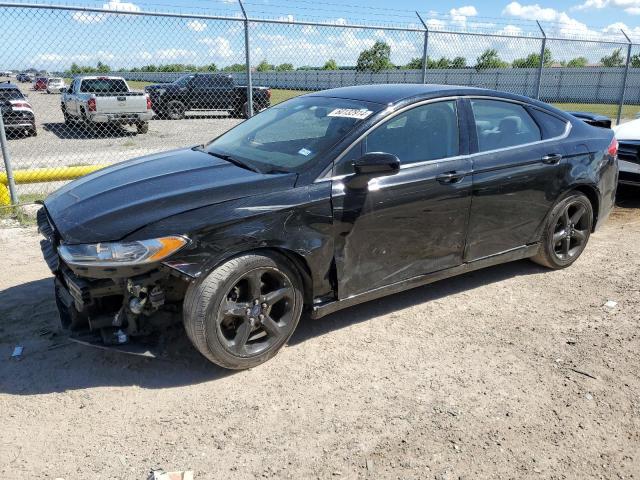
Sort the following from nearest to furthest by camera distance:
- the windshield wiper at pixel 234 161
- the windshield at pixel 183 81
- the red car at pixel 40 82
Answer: the windshield wiper at pixel 234 161
the red car at pixel 40 82
the windshield at pixel 183 81

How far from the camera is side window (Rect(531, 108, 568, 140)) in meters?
4.60

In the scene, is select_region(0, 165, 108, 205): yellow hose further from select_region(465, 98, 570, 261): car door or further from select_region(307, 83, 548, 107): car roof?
select_region(465, 98, 570, 261): car door

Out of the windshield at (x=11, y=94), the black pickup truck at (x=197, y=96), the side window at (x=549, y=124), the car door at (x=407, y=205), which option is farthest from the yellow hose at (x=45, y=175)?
the black pickup truck at (x=197, y=96)

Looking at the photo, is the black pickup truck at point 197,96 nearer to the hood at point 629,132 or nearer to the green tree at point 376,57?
the green tree at point 376,57

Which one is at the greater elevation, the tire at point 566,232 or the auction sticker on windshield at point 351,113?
the auction sticker on windshield at point 351,113

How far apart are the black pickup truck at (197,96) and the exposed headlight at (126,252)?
1428 cm

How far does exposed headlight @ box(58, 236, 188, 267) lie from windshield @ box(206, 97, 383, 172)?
0.90 metres

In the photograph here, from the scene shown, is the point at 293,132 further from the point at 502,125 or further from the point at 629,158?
the point at 629,158

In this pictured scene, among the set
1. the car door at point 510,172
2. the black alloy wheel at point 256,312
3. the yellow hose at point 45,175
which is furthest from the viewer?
the yellow hose at point 45,175

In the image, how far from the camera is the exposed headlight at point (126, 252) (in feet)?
9.48

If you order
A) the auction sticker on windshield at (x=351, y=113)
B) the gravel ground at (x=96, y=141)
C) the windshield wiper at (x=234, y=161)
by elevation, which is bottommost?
the gravel ground at (x=96, y=141)

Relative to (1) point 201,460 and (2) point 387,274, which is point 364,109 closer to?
(2) point 387,274

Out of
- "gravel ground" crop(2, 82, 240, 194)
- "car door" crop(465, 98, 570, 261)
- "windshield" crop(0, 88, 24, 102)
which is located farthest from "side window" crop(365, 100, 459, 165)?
"windshield" crop(0, 88, 24, 102)

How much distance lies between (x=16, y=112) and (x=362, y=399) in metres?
15.1
